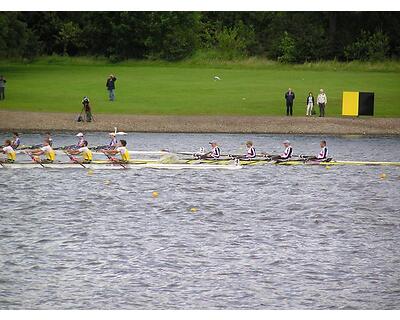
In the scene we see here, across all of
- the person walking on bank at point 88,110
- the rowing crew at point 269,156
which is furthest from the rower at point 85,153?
the person walking on bank at point 88,110

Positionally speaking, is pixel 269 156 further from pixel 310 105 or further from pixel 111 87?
pixel 111 87

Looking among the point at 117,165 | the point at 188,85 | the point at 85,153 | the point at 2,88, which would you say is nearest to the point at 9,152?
the point at 85,153

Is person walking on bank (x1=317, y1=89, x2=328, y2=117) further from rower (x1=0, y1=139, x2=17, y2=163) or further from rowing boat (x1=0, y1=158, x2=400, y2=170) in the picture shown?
rower (x1=0, y1=139, x2=17, y2=163)

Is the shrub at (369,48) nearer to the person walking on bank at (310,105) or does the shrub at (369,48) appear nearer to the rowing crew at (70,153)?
the person walking on bank at (310,105)

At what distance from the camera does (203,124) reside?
4456 cm

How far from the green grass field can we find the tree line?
1.01m

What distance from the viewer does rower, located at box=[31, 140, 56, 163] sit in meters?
32.7

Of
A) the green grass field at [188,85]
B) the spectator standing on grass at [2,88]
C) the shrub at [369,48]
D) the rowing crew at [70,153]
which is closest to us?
the rowing crew at [70,153]

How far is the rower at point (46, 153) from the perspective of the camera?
107 ft

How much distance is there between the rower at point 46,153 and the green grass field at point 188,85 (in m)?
13.8

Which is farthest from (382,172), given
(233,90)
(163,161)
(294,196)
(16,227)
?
(233,90)

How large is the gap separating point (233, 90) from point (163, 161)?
66.7ft

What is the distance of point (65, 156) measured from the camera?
3550cm

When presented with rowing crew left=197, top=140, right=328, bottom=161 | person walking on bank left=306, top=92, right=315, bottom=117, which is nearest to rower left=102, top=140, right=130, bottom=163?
rowing crew left=197, top=140, right=328, bottom=161
